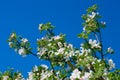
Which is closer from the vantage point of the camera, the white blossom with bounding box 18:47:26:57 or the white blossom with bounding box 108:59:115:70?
the white blossom with bounding box 108:59:115:70

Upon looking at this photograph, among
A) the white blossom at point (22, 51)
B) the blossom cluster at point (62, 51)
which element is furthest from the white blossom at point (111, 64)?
the white blossom at point (22, 51)

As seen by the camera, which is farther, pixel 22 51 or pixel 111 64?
pixel 22 51

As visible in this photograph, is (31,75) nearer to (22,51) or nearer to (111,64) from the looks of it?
(22,51)

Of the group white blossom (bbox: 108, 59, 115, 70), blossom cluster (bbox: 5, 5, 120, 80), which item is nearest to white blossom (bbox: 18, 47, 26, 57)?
blossom cluster (bbox: 5, 5, 120, 80)

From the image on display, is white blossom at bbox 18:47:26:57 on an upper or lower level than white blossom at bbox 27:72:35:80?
upper

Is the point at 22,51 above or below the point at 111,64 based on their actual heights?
above

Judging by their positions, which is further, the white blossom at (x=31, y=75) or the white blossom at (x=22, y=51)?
the white blossom at (x=22, y=51)

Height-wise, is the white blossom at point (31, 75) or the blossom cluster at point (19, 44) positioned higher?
the blossom cluster at point (19, 44)

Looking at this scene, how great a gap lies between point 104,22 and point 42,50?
347 centimetres

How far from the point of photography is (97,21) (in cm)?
2005

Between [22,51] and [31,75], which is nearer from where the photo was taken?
[31,75]

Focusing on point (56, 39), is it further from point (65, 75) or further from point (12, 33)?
point (65, 75)

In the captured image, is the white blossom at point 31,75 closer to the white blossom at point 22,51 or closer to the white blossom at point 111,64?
A: the white blossom at point 22,51

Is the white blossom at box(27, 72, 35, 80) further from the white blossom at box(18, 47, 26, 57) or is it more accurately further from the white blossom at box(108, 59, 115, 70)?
the white blossom at box(108, 59, 115, 70)
